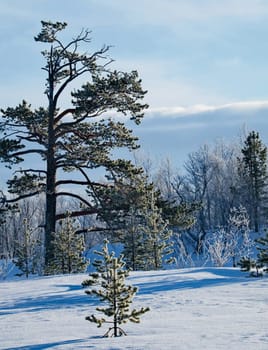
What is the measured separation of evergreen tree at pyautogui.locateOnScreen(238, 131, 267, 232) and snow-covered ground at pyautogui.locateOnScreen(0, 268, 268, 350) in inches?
1405

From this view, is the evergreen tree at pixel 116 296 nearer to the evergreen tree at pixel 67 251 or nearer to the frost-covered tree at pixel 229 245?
the frost-covered tree at pixel 229 245

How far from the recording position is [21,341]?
8703mm

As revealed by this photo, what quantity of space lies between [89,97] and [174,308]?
1308cm

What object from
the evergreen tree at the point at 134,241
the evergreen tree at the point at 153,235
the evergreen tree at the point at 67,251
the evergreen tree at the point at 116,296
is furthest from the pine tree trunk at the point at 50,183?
the evergreen tree at the point at 116,296

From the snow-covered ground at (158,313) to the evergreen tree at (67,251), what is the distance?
4.44 m

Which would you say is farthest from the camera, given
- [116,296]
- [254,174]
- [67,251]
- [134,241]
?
[254,174]

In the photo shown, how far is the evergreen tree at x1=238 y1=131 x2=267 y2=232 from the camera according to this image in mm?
52906

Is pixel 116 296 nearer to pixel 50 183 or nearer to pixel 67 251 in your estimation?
pixel 67 251

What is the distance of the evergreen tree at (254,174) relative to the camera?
2083 inches

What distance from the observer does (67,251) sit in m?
22.0

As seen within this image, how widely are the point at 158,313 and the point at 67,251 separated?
36.0 feet

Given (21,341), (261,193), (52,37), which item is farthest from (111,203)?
(261,193)

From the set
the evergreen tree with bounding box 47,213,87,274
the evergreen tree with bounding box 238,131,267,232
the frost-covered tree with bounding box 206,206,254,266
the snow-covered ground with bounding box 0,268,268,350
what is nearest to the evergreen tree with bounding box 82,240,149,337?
the snow-covered ground with bounding box 0,268,268,350

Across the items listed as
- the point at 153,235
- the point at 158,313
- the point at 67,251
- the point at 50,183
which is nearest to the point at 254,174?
the point at 50,183
